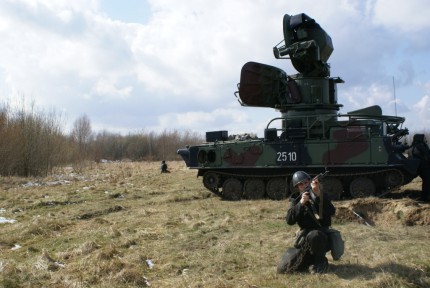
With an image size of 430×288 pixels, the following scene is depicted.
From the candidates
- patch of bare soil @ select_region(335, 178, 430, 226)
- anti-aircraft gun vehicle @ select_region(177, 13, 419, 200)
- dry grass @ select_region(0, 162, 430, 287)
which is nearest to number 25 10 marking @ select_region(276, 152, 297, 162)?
anti-aircraft gun vehicle @ select_region(177, 13, 419, 200)

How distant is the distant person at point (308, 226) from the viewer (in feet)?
20.4

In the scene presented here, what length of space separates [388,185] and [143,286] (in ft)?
29.1

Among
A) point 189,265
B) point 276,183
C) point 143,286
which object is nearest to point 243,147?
point 276,183

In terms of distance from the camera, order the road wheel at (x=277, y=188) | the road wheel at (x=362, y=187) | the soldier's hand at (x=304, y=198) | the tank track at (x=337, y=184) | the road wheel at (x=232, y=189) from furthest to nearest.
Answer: the road wheel at (x=232, y=189)
the road wheel at (x=277, y=188)
the road wheel at (x=362, y=187)
the tank track at (x=337, y=184)
the soldier's hand at (x=304, y=198)

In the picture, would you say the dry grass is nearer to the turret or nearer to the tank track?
the tank track

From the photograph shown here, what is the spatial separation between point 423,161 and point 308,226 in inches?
309

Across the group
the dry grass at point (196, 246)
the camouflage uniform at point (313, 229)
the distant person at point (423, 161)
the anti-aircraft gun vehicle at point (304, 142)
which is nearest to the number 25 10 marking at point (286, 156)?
the anti-aircraft gun vehicle at point (304, 142)

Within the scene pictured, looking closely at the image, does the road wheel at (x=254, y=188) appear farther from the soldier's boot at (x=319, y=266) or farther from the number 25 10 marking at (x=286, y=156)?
the soldier's boot at (x=319, y=266)

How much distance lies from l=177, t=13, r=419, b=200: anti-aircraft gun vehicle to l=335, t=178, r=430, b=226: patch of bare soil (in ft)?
5.72

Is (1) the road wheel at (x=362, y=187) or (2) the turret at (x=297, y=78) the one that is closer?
(1) the road wheel at (x=362, y=187)

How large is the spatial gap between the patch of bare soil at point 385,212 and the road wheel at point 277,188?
3038 mm


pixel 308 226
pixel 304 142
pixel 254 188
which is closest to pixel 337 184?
pixel 304 142

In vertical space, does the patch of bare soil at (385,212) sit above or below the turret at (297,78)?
below

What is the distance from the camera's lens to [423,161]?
12.9 meters
